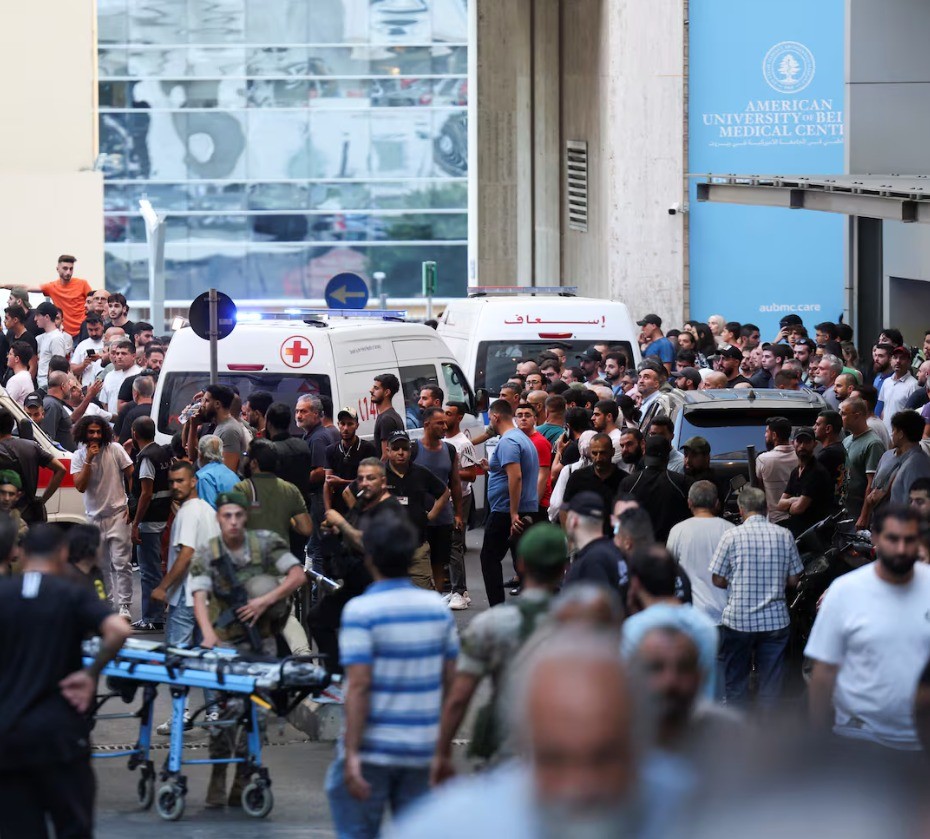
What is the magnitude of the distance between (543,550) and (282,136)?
49.1 m

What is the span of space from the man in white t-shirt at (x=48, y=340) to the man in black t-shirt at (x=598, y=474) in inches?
387

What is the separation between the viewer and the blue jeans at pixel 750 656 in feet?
31.1

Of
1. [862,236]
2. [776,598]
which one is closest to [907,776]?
[776,598]

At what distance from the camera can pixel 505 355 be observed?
1980 centimetres

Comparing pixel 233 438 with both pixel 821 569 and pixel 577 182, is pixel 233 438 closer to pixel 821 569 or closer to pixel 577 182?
pixel 821 569

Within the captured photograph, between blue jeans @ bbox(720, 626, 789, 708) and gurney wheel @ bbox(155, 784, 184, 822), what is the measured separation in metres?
2.82

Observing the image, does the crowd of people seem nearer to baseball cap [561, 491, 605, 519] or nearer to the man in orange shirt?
baseball cap [561, 491, 605, 519]

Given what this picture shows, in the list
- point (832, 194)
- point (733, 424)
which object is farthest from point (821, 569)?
point (832, 194)

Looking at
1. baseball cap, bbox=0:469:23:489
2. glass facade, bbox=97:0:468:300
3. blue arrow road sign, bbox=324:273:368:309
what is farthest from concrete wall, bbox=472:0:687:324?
baseball cap, bbox=0:469:23:489

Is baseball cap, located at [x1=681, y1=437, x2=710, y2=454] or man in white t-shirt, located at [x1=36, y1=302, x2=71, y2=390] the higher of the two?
man in white t-shirt, located at [x1=36, y1=302, x2=71, y2=390]

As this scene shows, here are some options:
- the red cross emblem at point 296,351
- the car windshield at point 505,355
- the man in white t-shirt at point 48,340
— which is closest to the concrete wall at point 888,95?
the car windshield at point 505,355

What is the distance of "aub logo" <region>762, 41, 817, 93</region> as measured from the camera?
2944 centimetres

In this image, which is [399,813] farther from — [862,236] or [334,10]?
[334,10]

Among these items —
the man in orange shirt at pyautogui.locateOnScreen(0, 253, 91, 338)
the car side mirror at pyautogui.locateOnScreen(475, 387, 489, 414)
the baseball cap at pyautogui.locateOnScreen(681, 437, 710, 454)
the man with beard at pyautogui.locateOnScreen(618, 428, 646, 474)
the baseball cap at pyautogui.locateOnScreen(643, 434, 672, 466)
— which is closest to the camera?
the baseball cap at pyautogui.locateOnScreen(643, 434, 672, 466)
